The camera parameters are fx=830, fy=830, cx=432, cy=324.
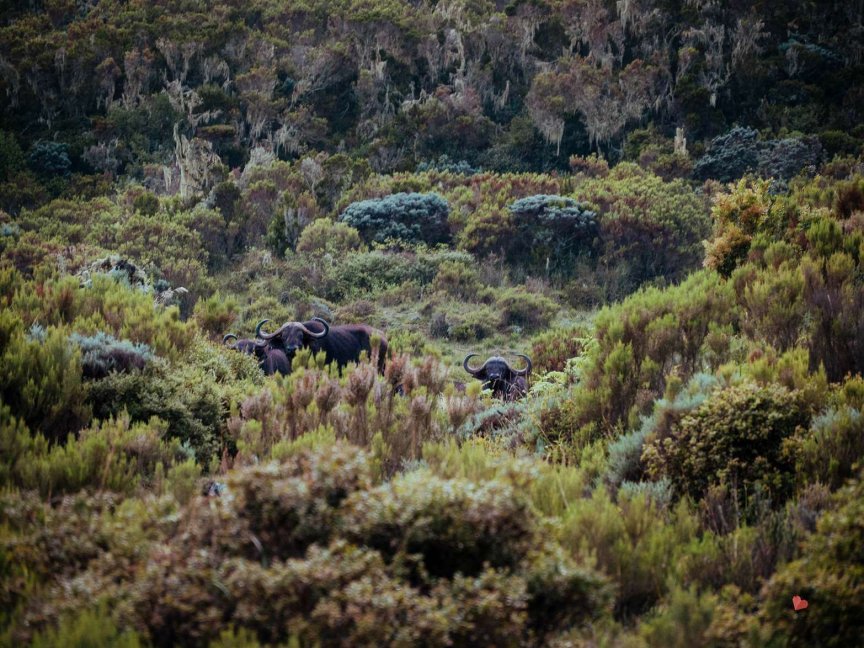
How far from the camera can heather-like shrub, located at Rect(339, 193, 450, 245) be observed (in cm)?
2681

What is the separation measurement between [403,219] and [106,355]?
838 inches

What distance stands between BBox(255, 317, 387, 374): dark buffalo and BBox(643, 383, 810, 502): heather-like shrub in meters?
8.24

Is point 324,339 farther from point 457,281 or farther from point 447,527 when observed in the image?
point 447,527

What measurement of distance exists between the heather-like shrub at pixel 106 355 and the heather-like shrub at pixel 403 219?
20.2m

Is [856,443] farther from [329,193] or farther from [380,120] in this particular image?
→ [380,120]

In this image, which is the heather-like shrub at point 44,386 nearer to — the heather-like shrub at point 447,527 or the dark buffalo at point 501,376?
the heather-like shrub at point 447,527

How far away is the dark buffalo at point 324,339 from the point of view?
13.5 m

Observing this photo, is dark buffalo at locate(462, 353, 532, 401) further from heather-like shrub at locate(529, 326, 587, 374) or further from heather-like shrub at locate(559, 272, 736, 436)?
heather-like shrub at locate(559, 272, 736, 436)

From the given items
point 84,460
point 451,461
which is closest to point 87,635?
point 84,460

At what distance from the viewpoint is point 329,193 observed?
102 ft

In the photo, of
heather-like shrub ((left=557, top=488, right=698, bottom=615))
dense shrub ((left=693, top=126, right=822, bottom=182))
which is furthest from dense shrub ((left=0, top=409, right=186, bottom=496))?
dense shrub ((left=693, top=126, right=822, bottom=182))

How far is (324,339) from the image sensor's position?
1391cm

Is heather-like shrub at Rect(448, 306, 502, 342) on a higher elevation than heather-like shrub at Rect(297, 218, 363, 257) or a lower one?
lower

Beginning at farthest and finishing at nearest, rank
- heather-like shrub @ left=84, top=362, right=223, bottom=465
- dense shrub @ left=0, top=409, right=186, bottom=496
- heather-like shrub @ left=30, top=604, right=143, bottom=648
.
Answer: heather-like shrub @ left=84, top=362, right=223, bottom=465
dense shrub @ left=0, top=409, right=186, bottom=496
heather-like shrub @ left=30, top=604, right=143, bottom=648
